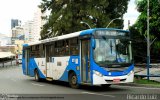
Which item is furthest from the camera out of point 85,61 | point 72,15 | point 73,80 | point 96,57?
point 72,15

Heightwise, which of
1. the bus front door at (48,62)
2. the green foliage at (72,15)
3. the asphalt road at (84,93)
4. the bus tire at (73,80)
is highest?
the green foliage at (72,15)

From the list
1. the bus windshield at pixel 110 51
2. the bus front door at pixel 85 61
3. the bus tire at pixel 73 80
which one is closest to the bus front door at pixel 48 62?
the bus tire at pixel 73 80

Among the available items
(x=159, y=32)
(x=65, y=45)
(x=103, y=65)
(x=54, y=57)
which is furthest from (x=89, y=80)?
(x=159, y=32)

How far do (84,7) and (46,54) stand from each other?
37.8 m

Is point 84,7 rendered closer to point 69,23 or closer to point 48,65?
point 69,23

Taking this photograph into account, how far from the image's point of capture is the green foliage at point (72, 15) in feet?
197

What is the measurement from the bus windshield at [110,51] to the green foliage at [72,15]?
40.2 metres

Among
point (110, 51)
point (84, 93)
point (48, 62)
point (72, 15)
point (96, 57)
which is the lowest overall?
point (84, 93)

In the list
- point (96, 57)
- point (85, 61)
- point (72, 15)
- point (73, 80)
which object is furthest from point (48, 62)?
point (72, 15)

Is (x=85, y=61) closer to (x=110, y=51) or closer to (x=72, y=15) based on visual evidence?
(x=110, y=51)

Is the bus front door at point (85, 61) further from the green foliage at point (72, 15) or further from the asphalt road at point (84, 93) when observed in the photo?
the green foliage at point (72, 15)

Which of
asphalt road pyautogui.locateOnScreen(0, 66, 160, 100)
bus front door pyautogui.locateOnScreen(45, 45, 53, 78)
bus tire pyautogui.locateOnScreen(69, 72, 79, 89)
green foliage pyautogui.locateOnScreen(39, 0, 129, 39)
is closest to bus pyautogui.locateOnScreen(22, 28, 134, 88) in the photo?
bus tire pyautogui.locateOnScreen(69, 72, 79, 89)

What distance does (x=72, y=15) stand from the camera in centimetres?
6062

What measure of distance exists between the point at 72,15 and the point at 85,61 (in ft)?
137
